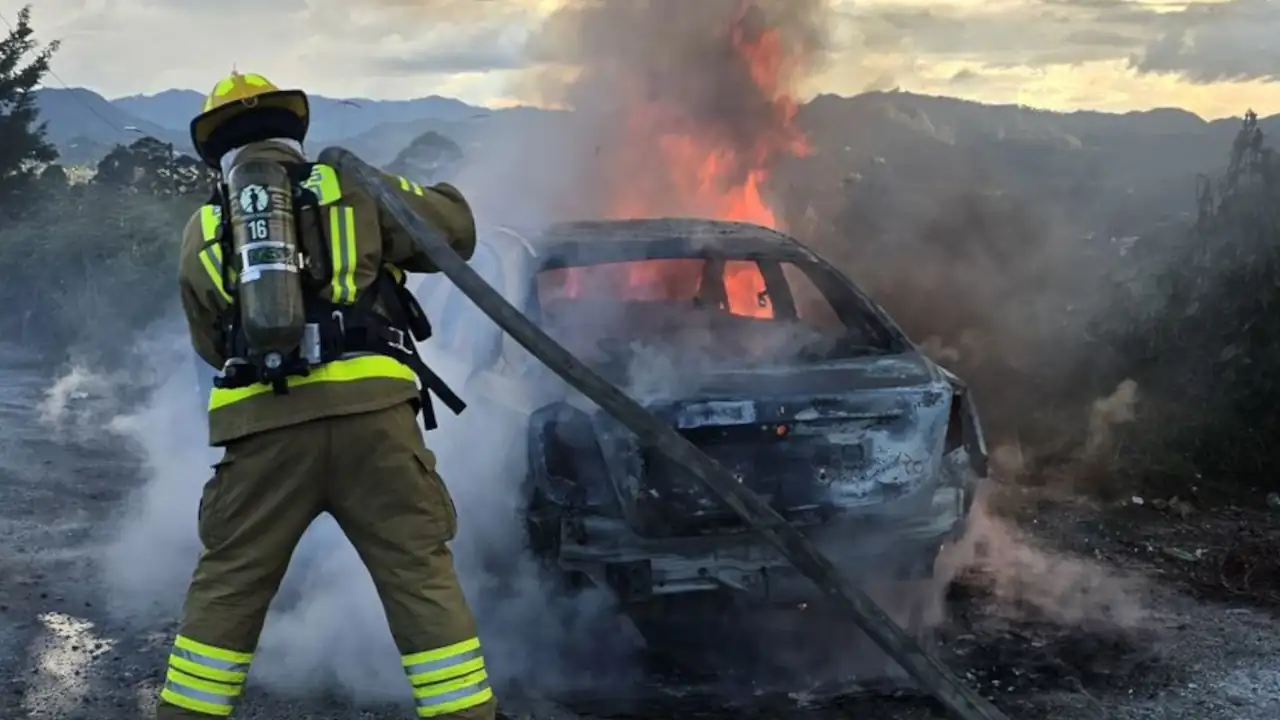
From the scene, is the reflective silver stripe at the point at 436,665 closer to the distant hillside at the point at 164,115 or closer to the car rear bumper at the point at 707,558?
the car rear bumper at the point at 707,558

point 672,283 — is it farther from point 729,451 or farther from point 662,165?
point 662,165

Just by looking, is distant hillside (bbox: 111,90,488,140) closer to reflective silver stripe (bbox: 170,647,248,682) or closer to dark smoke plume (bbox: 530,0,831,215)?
dark smoke plume (bbox: 530,0,831,215)

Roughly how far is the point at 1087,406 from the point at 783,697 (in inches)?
175

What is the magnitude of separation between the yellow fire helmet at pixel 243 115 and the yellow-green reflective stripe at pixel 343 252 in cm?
33

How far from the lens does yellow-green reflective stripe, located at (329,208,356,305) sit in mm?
3430

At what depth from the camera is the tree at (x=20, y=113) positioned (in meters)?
18.8

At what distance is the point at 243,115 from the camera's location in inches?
139

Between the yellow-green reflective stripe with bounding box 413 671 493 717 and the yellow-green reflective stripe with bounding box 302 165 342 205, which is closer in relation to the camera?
the yellow-green reflective stripe with bounding box 413 671 493 717

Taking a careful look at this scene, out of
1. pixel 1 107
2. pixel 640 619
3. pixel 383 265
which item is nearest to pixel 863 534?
pixel 640 619

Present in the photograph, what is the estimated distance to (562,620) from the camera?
4691 millimetres

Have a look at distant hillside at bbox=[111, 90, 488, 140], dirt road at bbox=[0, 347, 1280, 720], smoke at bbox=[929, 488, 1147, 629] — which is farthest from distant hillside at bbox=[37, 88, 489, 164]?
smoke at bbox=[929, 488, 1147, 629]

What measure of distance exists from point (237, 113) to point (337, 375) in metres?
0.78

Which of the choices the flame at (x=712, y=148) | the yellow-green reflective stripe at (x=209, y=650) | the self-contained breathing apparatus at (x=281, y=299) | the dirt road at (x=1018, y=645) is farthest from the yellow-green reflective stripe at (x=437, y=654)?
the flame at (x=712, y=148)

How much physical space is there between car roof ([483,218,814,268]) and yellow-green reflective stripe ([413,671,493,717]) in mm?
2150
